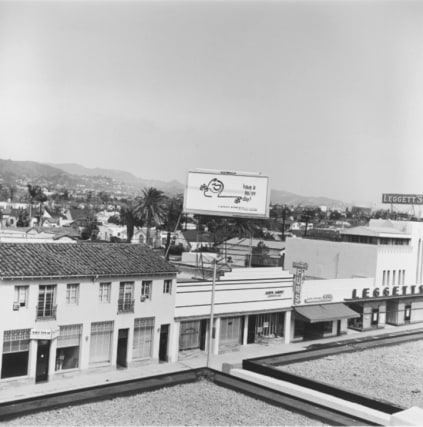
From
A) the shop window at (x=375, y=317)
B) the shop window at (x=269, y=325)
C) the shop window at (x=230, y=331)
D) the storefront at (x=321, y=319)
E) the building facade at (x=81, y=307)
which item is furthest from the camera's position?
the shop window at (x=375, y=317)

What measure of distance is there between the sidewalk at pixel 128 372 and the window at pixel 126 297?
3179 millimetres

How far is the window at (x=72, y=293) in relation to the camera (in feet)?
92.3

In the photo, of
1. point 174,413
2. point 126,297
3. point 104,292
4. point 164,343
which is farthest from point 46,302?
point 174,413

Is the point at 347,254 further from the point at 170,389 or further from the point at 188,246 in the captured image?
the point at 188,246

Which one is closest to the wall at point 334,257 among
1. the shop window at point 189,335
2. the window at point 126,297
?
the shop window at point 189,335

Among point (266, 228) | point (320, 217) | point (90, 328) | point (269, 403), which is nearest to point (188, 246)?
point (266, 228)

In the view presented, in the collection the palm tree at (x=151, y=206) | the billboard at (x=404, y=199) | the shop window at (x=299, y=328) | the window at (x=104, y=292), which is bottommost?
the shop window at (x=299, y=328)

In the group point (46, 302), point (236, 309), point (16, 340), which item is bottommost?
point (16, 340)

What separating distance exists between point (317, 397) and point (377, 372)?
5.12 meters

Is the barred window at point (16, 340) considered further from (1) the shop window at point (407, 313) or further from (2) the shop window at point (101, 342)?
(1) the shop window at point (407, 313)

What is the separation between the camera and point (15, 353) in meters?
26.3

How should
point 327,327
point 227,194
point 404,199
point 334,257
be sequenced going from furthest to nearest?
1. point 404,199
2. point 334,257
3. point 227,194
4. point 327,327

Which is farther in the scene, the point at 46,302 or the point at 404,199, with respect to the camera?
the point at 404,199

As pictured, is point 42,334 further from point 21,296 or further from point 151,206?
point 151,206
